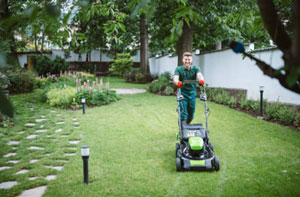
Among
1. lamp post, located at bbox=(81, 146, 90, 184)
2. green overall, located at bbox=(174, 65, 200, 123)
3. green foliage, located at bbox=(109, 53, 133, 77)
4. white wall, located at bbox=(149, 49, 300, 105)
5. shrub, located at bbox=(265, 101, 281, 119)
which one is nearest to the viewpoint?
lamp post, located at bbox=(81, 146, 90, 184)

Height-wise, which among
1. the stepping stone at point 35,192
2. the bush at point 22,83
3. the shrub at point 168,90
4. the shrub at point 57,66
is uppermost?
the shrub at point 57,66

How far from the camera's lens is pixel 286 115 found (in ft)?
22.8

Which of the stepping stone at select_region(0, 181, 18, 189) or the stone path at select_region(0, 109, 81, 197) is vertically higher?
the stone path at select_region(0, 109, 81, 197)

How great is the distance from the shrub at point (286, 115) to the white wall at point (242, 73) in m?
0.62

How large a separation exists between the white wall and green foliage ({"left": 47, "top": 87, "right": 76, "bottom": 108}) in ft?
20.4

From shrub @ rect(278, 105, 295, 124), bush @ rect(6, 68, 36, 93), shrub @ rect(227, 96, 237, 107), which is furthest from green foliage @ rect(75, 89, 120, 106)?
shrub @ rect(278, 105, 295, 124)

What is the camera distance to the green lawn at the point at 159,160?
11.7 feet

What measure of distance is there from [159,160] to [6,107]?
396cm

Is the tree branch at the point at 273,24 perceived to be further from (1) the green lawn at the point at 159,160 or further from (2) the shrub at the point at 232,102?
(2) the shrub at the point at 232,102

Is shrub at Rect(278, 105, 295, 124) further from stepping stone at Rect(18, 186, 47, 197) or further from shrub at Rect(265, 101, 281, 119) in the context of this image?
stepping stone at Rect(18, 186, 47, 197)

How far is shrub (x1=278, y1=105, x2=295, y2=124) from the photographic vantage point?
269 inches

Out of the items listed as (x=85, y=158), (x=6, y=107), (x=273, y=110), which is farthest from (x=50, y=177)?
(x=273, y=110)

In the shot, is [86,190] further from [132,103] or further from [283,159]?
[132,103]

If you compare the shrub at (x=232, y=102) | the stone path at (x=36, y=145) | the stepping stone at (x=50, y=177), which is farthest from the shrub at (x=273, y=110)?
the stepping stone at (x=50, y=177)
